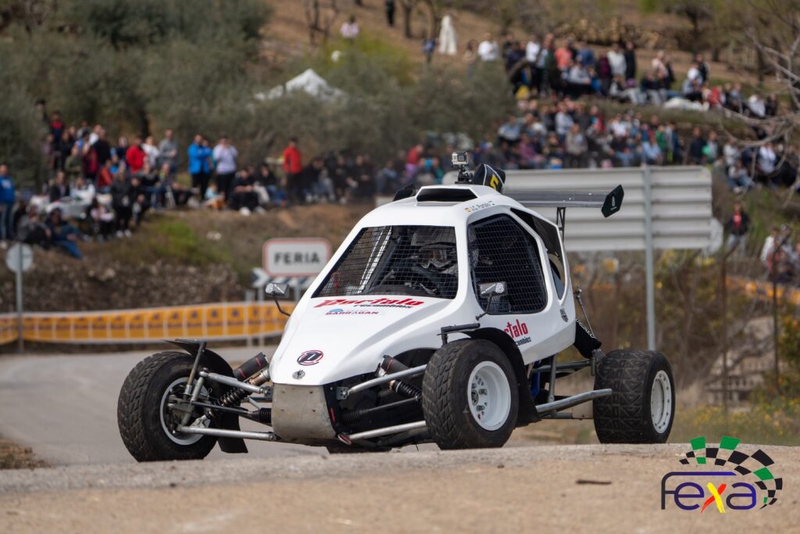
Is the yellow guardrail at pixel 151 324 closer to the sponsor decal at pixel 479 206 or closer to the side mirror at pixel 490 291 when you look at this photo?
the sponsor decal at pixel 479 206

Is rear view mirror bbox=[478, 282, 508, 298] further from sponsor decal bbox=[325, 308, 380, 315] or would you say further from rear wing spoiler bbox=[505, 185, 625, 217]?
rear wing spoiler bbox=[505, 185, 625, 217]

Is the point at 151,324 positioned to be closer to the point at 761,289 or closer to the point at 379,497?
the point at 761,289

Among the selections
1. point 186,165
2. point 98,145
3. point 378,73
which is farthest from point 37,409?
point 378,73

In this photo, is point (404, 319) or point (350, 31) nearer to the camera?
point (404, 319)

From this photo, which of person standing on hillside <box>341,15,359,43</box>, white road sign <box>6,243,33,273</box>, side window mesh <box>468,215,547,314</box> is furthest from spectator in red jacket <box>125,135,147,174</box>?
side window mesh <box>468,215,547,314</box>

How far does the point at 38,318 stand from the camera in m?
33.5

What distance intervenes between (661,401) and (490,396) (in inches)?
90.9

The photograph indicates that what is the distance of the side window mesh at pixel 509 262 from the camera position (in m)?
10.8

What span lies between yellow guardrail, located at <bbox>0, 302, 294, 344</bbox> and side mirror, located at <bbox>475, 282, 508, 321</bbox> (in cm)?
2360

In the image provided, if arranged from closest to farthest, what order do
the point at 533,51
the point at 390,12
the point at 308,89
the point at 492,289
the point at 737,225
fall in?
1. the point at 492,289
2. the point at 737,225
3. the point at 308,89
4. the point at 533,51
5. the point at 390,12

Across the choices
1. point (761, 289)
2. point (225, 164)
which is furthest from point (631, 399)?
point (225, 164)

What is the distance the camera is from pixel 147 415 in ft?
32.4

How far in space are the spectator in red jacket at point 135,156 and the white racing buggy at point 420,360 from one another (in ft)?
76.4

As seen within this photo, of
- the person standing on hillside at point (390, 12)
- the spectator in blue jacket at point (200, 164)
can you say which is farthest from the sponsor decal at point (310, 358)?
the person standing on hillside at point (390, 12)
